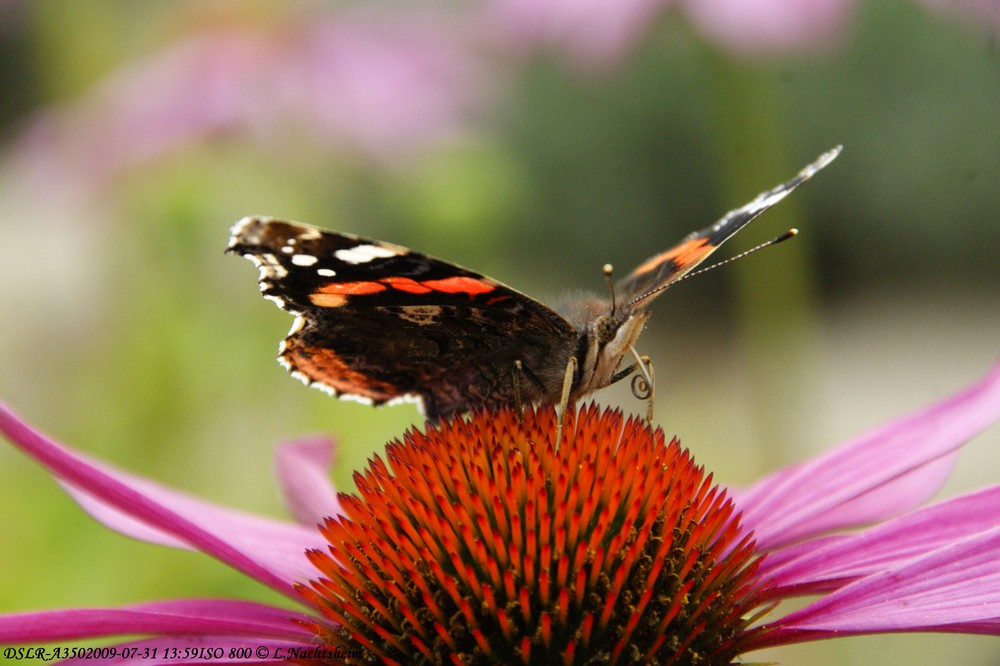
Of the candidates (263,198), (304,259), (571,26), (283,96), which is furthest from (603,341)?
(263,198)

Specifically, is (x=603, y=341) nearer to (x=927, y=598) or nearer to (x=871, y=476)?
(x=871, y=476)

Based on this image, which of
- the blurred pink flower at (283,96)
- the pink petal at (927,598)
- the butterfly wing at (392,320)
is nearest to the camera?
the pink petal at (927,598)

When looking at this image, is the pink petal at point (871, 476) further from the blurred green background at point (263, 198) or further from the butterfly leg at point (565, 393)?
the blurred green background at point (263, 198)

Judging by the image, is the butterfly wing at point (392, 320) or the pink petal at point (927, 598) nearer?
the pink petal at point (927, 598)

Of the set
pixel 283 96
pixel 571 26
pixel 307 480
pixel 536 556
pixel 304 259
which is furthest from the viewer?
pixel 283 96

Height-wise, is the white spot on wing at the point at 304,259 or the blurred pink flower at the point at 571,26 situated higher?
the blurred pink flower at the point at 571,26

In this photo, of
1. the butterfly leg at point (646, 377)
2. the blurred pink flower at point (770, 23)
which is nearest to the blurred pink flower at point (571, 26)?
the blurred pink flower at point (770, 23)
